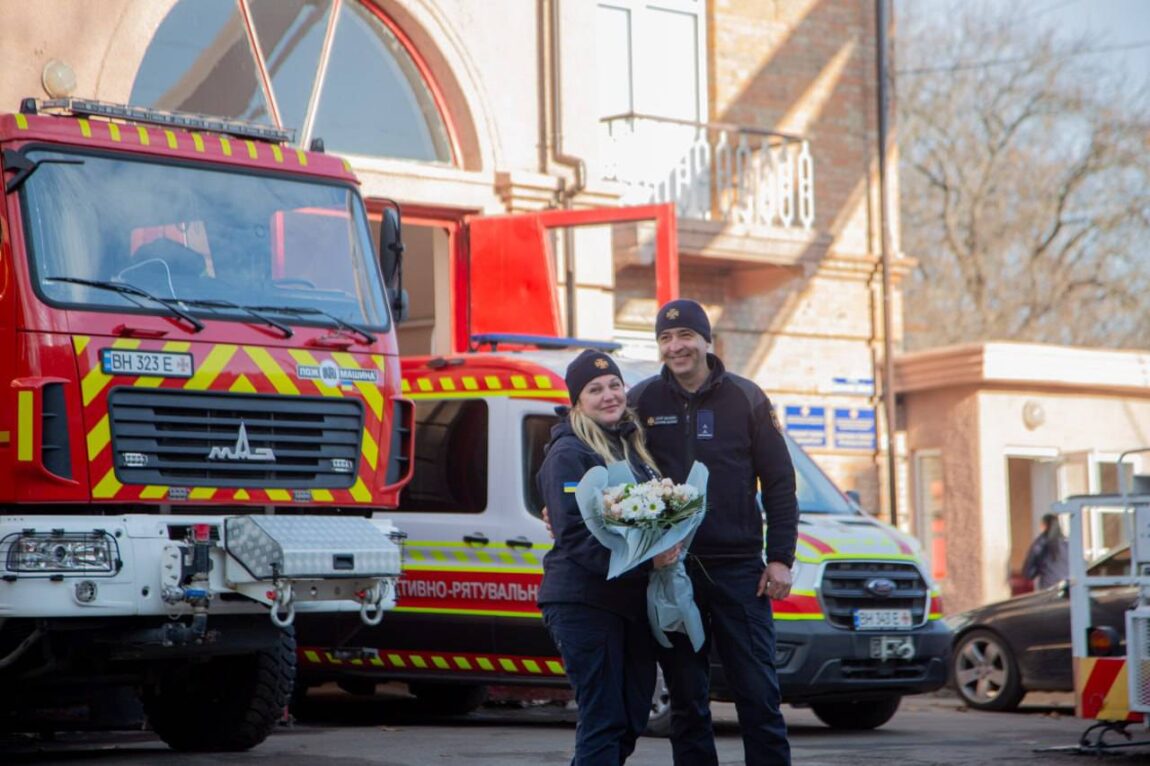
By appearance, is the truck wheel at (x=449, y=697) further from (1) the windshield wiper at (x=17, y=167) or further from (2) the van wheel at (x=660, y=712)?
(1) the windshield wiper at (x=17, y=167)

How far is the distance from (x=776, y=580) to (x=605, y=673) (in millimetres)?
744

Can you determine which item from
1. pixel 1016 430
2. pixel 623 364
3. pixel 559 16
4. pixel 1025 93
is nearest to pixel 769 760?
pixel 623 364

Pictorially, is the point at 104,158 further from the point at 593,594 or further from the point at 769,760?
the point at 769,760

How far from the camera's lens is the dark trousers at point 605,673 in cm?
730

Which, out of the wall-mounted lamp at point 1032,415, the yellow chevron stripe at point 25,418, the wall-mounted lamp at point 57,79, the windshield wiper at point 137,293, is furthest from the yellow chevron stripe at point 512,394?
the wall-mounted lamp at point 1032,415

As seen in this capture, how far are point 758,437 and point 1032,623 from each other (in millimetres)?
8093

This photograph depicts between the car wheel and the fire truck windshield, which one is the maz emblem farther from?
the car wheel

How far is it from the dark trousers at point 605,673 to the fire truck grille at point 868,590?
452 cm

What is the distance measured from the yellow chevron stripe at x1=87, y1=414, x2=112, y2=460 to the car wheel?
828 cm

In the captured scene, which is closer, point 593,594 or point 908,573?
point 593,594

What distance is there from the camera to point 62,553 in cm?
918

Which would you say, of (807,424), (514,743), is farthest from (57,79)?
(807,424)

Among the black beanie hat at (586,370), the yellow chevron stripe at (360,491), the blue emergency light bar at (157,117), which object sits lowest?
the yellow chevron stripe at (360,491)

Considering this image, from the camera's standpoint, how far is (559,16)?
60.8 ft
